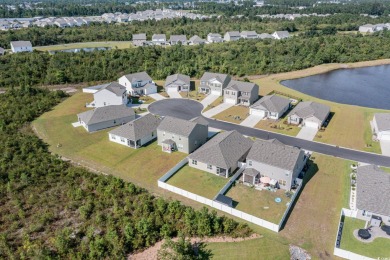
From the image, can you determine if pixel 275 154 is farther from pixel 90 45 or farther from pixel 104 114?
pixel 90 45

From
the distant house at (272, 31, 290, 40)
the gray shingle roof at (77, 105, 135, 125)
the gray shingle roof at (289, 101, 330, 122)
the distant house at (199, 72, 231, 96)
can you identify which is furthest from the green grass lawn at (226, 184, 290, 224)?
the distant house at (272, 31, 290, 40)

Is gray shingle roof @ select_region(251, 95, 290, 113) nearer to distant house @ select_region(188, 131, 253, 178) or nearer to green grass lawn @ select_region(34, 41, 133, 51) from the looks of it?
distant house @ select_region(188, 131, 253, 178)

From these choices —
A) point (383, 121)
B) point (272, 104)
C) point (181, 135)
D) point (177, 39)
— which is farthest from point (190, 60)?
point (383, 121)

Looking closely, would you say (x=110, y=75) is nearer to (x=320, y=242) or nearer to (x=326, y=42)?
(x=320, y=242)

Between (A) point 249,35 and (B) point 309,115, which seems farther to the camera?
(A) point 249,35

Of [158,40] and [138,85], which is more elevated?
[158,40]

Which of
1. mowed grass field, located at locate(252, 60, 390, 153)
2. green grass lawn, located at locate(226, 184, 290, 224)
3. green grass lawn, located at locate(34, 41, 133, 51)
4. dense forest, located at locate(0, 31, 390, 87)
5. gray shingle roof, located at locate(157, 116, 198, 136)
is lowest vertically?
green grass lawn, located at locate(226, 184, 290, 224)

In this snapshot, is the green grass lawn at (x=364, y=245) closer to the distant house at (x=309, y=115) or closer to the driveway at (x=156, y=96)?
the distant house at (x=309, y=115)
